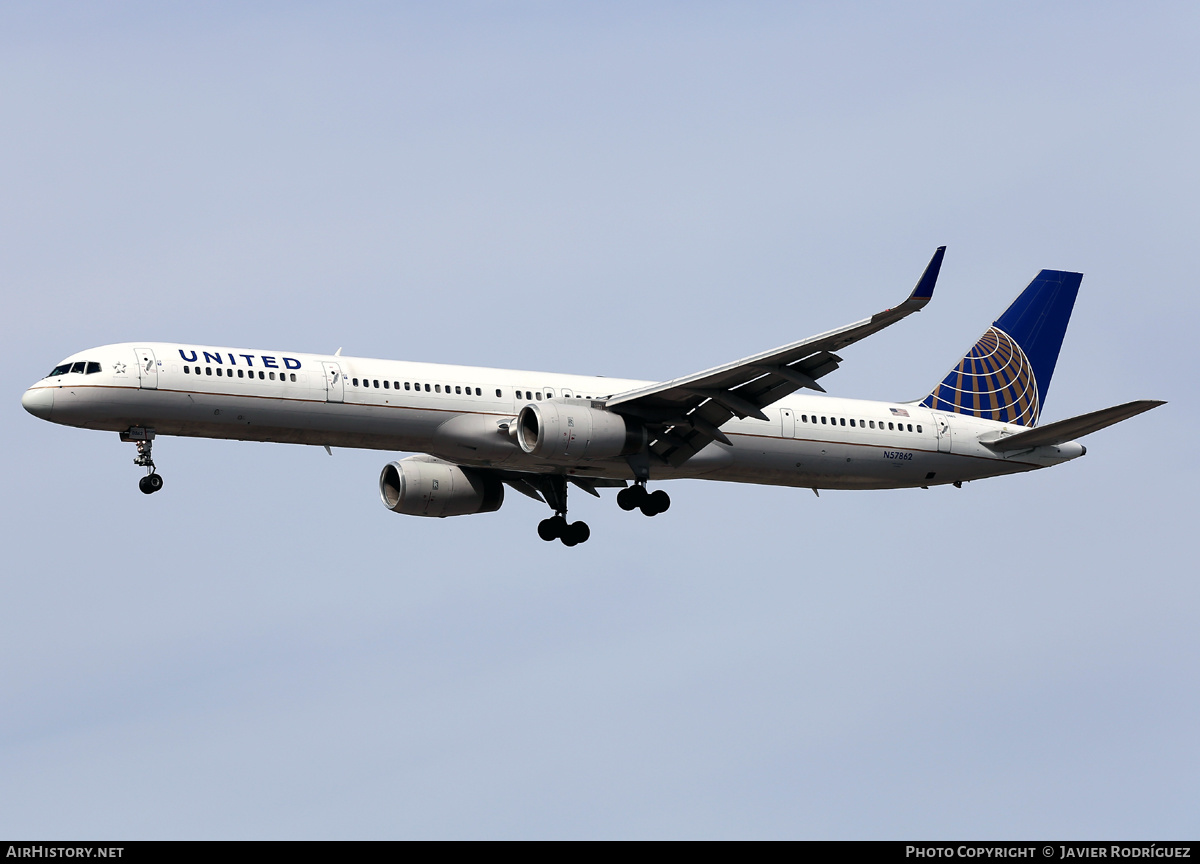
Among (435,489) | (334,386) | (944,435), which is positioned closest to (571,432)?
(334,386)

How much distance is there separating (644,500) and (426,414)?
288 inches

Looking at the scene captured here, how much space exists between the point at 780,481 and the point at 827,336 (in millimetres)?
9312

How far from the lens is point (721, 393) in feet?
151

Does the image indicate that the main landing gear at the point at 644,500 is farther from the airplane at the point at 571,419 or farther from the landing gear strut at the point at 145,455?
the landing gear strut at the point at 145,455

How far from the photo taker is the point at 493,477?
171 feet

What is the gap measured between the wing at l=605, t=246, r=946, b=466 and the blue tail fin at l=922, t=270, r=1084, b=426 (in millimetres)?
9453

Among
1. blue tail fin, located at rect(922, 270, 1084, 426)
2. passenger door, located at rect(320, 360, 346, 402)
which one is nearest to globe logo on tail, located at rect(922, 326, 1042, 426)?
blue tail fin, located at rect(922, 270, 1084, 426)

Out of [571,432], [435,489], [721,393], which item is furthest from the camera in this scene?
[435,489]

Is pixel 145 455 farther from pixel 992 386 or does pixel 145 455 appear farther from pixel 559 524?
pixel 992 386

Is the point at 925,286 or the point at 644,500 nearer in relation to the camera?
the point at 925,286

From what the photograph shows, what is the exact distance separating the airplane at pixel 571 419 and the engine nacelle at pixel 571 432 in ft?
0.16

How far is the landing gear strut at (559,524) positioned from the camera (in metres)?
52.1

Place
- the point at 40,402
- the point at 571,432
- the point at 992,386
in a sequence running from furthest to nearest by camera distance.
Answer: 1. the point at 992,386
2. the point at 571,432
3. the point at 40,402
